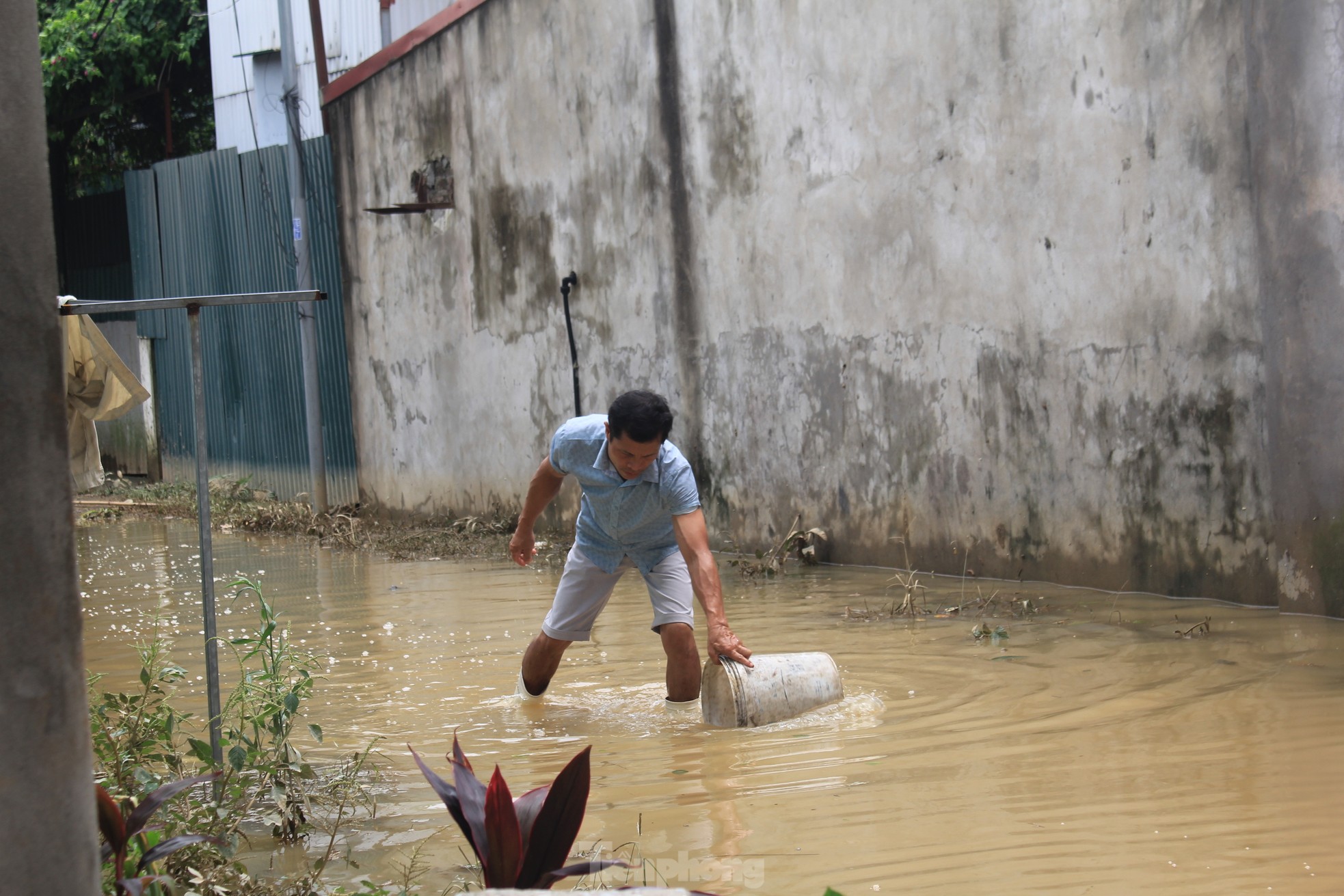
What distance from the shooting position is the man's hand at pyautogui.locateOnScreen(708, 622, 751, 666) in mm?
5059

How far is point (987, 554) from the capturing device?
7941 millimetres

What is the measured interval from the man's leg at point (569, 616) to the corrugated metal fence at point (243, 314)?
27.1ft

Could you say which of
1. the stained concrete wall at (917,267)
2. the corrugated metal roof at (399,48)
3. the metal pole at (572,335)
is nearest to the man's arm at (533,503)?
the stained concrete wall at (917,267)

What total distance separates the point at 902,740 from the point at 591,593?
5.32 feet

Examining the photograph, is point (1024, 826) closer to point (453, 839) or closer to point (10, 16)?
point (453, 839)

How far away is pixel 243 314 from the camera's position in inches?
601

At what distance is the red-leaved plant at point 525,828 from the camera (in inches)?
120

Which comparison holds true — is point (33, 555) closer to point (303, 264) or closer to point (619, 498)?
point (619, 498)

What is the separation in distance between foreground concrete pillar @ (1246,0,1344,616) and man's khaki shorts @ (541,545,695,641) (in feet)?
9.18

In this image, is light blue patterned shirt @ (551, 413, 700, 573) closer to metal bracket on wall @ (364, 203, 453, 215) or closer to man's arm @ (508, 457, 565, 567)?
man's arm @ (508, 457, 565, 567)

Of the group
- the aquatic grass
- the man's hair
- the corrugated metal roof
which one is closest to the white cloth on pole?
the aquatic grass

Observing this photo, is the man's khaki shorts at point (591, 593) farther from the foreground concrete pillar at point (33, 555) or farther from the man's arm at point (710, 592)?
the foreground concrete pillar at point (33, 555)

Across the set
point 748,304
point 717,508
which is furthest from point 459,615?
point 748,304

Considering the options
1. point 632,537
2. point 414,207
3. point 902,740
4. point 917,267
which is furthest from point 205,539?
point 414,207
